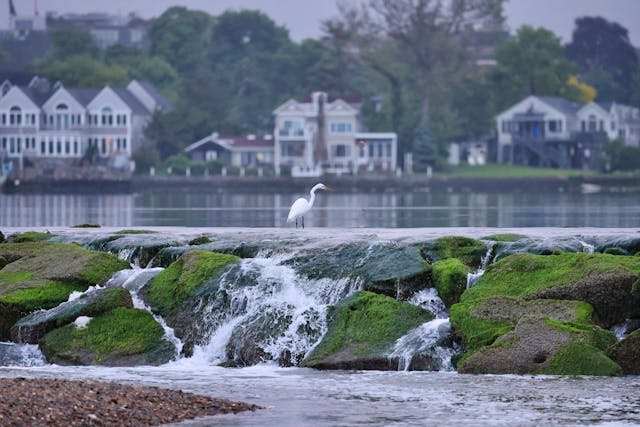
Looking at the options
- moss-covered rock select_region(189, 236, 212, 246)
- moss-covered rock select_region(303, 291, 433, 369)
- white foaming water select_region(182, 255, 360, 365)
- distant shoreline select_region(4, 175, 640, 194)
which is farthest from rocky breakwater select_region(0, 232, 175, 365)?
distant shoreline select_region(4, 175, 640, 194)

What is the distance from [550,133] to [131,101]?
33249 mm

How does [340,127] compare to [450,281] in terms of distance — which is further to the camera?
[340,127]

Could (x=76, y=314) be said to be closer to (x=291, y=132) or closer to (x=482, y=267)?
(x=482, y=267)

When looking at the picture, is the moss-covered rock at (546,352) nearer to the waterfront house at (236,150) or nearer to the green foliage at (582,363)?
the green foliage at (582,363)

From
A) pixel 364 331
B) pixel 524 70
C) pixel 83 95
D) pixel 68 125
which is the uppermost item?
pixel 524 70

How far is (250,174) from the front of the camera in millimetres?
120875

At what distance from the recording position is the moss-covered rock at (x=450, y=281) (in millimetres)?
27797

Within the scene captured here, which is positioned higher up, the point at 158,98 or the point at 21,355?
the point at 158,98

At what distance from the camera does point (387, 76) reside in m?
127

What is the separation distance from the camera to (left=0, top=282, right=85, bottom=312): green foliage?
93.0ft

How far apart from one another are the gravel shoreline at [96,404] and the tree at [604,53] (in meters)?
154

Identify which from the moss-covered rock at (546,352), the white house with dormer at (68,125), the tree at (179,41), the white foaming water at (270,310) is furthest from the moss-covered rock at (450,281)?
the tree at (179,41)

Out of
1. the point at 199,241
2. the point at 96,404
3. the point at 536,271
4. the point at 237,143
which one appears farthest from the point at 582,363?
the point at 237,143

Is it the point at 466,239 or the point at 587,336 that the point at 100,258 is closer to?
the point at 466,239
